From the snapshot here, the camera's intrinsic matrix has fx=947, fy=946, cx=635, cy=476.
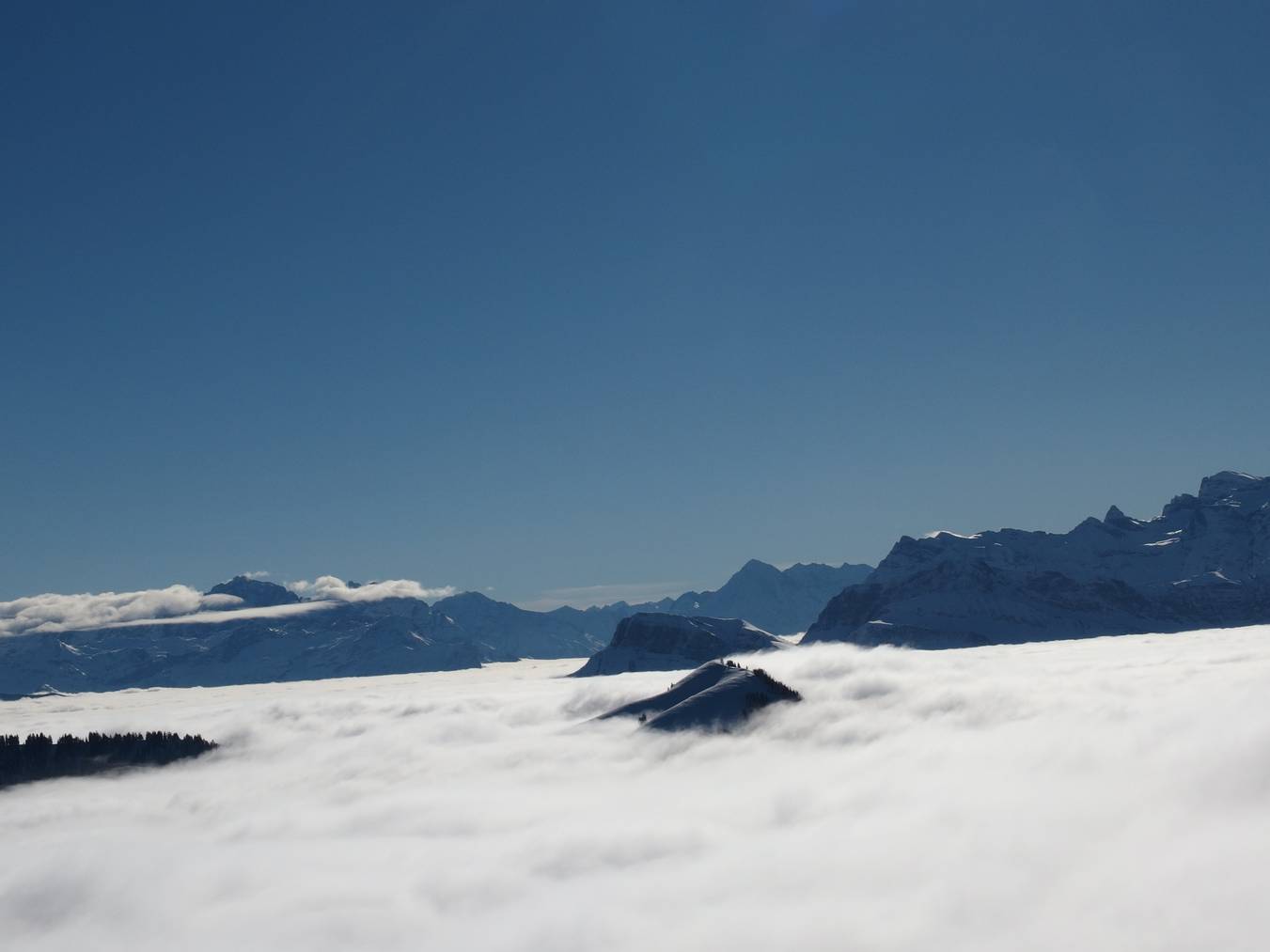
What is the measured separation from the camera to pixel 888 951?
652ft

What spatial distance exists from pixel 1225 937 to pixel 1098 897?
1294 inches

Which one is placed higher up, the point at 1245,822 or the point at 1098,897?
the point at 1245,822

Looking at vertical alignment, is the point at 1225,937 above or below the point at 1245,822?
below

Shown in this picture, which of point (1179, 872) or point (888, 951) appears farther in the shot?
point (888, 951)

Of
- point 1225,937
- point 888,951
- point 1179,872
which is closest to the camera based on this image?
point 1225,937

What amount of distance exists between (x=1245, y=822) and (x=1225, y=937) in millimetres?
34308

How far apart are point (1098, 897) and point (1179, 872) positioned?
18318 mm

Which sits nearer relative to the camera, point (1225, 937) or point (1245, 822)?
point (1225, 937)

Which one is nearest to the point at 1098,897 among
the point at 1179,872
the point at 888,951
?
the point at 1179,872

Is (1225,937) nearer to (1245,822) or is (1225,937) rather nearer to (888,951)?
(1245,822)

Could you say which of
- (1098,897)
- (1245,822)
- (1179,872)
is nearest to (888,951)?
(1098,897)

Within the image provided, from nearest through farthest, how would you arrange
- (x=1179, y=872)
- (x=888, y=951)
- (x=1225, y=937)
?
(x=1225, y=937) → (x=1179, y=872) → (x=888, y=951)

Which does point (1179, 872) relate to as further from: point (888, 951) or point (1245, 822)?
point (888, 951)

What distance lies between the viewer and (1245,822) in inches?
7564
